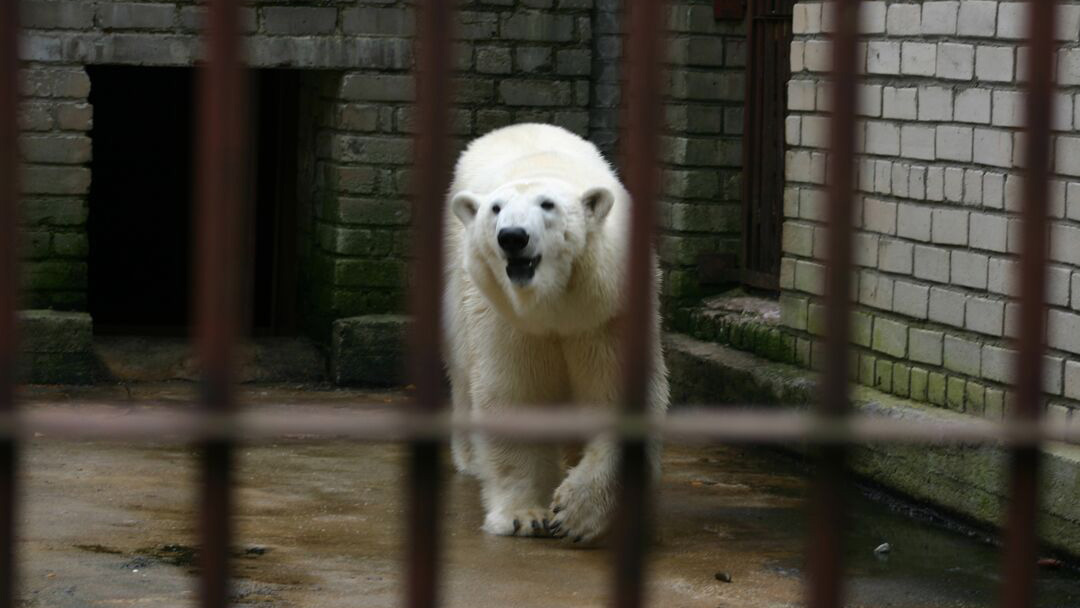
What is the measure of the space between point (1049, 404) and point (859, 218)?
1.49 m

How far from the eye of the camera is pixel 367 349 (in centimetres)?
872

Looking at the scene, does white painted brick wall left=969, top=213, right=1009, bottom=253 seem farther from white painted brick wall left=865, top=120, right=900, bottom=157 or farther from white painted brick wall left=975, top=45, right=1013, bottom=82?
white painted brick wall left=865, top=120, right=900, bottom=157

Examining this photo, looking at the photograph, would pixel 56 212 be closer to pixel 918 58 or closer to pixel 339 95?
pixel 339 95

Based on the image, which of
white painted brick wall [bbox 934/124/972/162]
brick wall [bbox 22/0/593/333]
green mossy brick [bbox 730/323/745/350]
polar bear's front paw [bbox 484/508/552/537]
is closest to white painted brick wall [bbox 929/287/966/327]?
white painted brick wall [bbox 934/124/972/162]

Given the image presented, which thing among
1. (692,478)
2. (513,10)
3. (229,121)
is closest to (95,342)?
(513,10)

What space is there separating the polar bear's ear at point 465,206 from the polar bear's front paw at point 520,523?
37.7 inches

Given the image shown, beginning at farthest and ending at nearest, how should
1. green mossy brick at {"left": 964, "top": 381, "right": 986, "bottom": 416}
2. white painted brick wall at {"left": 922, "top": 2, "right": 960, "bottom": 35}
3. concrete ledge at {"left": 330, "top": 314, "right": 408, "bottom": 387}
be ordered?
1. concrete ledge at {"left": 330, "top": 314, "right": 408, "bottom": 387}
2. white painted brick wall at {"left": 922, "top": 2, "right": 960, "bottom": 35}
3. green mossy brick at {"left": 964, "top": 381, "right": 986, "bottom": 416}

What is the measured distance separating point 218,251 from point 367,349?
7.10 metres

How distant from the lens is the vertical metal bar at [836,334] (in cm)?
171

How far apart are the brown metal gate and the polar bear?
2520 mm

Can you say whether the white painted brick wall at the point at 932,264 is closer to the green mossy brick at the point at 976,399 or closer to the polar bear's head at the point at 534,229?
the green mossy brick at the point at 976,399

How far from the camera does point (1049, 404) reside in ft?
18.9

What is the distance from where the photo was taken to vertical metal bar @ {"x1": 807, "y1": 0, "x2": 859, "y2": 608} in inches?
67.2

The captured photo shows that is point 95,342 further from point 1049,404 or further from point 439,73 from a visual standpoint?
point 439,73
